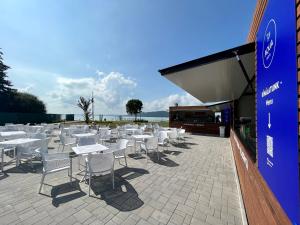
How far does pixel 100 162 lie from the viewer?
11.0ft

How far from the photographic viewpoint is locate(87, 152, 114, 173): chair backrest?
3.28 meters

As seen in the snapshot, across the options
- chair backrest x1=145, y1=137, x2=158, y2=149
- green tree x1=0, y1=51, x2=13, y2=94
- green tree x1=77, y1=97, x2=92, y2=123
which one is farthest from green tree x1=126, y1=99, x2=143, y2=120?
chair backrest x1=145, y1=137, x2=158, y2=149

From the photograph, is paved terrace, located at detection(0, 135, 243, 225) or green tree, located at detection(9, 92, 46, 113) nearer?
paved terrace, located at detection(0, 135, 243, 225)

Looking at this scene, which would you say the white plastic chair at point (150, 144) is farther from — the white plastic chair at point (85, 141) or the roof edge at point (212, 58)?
the roof edge at point (212, 58)

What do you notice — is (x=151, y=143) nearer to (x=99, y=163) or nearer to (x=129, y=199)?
(x=99, y=163)

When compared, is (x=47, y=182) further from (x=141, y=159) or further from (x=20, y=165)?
(x=141, y=159)

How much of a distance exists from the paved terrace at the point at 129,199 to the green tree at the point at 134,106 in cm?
3003

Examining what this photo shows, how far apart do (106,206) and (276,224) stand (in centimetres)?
250

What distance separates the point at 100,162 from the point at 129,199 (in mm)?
929

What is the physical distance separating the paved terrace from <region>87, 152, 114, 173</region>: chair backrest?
43 centimetres

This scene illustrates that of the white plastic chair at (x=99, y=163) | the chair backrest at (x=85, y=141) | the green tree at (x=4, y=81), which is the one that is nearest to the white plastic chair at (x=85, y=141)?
the chair backrest at (x=85, y=141)

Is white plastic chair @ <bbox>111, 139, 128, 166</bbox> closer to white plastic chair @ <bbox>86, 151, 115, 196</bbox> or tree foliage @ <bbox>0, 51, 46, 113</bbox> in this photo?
white plastic chair @ <bbox>86, 151, 115, 196</bbox>

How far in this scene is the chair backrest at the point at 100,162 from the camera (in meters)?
3.28

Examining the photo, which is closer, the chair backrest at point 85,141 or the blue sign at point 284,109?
the blue sign at point 284,109
